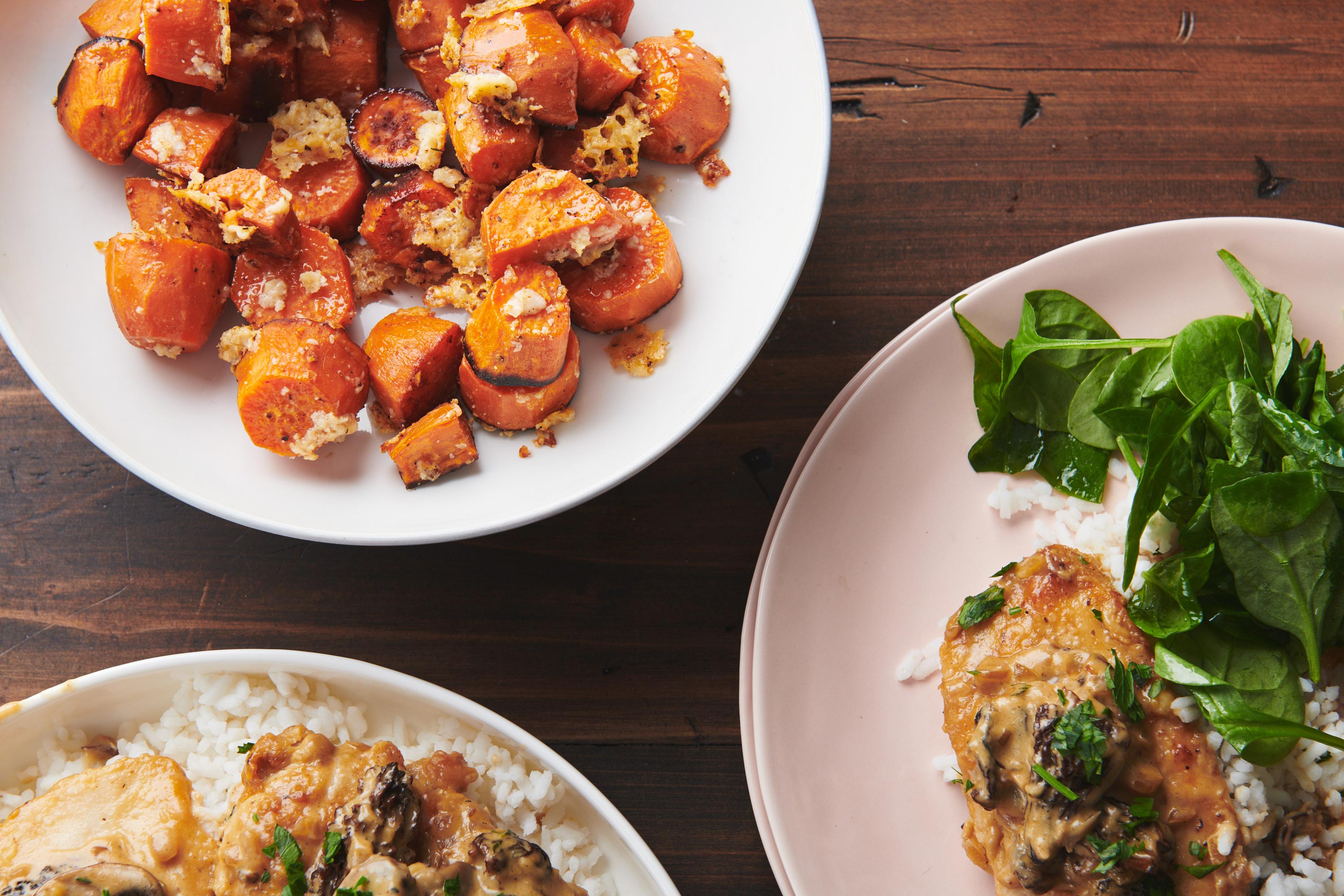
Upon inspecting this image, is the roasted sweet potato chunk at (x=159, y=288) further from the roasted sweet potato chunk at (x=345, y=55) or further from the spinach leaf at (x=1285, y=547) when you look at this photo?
the spinach leaf at (x=1285, y=547)

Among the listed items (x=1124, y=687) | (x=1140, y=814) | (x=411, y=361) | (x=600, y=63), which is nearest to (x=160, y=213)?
(x=411, y=361)

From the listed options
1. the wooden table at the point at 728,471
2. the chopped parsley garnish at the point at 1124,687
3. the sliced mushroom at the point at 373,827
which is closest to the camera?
the sliced mushroom at the point at 373,827

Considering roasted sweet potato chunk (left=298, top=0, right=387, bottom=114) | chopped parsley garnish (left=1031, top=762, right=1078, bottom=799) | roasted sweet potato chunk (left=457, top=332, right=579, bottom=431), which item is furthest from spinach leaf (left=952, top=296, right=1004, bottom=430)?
roasted sweet potato chunk (left=298, top=0, right=387, bottom=114)

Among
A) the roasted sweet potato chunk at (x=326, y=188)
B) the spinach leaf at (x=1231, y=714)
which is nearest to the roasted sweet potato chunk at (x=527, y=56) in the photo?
the roasted sweet potato chunk at (x=326, y=188)

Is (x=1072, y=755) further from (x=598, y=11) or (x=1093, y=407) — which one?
(x=598, y=11)

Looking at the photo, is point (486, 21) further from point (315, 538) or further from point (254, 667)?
point (254, 667)

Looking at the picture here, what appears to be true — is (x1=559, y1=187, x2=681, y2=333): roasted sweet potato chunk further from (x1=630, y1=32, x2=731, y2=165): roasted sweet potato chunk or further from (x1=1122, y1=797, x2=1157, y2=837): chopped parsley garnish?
(x1=1122, y1=797, x2=1157, y2=837): chopped parsley garnish
